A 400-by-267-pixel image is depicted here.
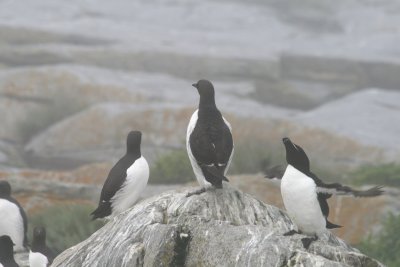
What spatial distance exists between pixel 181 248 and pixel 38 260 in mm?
3836

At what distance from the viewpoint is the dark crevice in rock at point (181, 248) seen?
1055 cm

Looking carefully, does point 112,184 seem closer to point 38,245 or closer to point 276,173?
point 38,245

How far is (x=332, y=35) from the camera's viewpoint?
4659 centimetres

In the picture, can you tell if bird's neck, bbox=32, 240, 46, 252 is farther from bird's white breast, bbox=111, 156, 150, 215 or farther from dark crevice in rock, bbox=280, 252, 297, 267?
dark crevice in rock, bbox=280, 252, 297, 267

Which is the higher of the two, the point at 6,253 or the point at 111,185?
the point at 111,185

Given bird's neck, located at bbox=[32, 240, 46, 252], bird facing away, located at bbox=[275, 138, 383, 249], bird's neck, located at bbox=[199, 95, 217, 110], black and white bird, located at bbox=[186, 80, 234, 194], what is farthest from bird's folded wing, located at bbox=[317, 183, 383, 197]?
bird's neck, located at bbox=[32, 240, 46, 252]

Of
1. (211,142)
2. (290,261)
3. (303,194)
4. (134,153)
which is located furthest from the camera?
(134,153)

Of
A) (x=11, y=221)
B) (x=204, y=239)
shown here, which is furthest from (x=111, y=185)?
(x=11, y=221)

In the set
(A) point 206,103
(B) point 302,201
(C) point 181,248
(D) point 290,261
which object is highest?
(A) point 206,103

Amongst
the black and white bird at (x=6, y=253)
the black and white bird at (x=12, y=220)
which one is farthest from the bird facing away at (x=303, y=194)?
the black and white bird at (x=12, y=220)

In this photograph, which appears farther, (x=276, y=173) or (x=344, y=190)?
(x=276, y=173)

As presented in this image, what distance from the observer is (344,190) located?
10.3m

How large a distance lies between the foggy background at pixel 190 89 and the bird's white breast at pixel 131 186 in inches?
191

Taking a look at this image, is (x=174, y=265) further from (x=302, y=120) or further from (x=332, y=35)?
(x=332, y=35)
